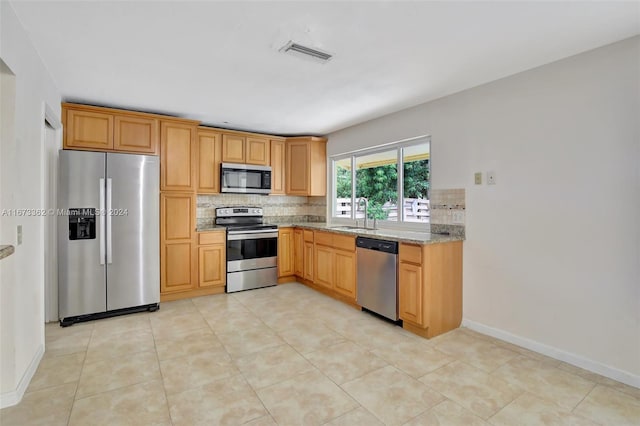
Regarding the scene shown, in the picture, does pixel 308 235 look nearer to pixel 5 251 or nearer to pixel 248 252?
pixel 248 252

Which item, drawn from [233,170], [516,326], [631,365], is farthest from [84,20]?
[631,365]

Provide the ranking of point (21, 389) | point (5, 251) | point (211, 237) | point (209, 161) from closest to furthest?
point (5, 251) → point (21, 389) → point (211, 237) → point (209, 161)

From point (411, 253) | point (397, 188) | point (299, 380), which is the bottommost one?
point (299, 380)

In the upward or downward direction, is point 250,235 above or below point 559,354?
above

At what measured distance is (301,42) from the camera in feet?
7.25

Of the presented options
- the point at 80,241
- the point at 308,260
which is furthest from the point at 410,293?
the point at 80,241

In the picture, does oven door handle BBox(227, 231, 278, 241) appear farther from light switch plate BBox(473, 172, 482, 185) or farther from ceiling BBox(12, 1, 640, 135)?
light switch plate BBox(473, 172, 482, 185)

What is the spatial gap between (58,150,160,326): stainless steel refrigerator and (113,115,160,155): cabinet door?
12.3 inches

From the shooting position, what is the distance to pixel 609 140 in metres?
2.28

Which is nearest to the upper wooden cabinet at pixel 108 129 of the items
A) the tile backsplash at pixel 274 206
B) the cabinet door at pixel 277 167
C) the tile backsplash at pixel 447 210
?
the tile backsplash at pixel 274 206

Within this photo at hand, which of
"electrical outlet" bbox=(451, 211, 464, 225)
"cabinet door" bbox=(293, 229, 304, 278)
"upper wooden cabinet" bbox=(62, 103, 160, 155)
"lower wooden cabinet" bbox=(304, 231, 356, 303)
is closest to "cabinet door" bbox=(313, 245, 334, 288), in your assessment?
"lower wooden cabinet" bbox=(304, 231, 356, 303)

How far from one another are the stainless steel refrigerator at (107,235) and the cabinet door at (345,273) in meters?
2.06

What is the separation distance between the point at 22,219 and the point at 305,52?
2.19 m

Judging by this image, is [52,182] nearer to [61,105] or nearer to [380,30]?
[61,105]
